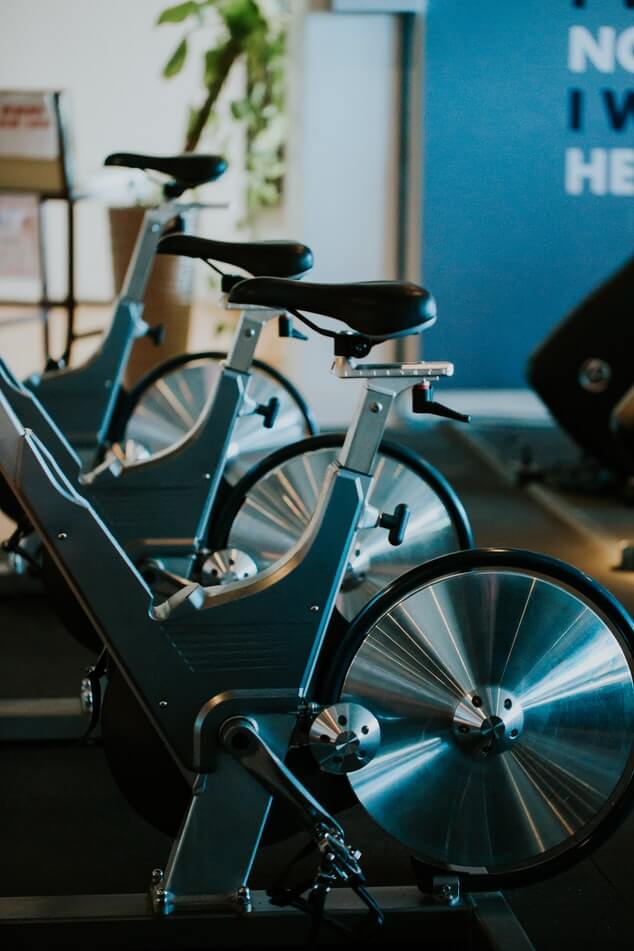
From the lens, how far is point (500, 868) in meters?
1.80

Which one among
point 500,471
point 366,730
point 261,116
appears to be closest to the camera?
point 366,730

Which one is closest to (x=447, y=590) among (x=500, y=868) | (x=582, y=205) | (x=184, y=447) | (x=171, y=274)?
(x=500, y=868)

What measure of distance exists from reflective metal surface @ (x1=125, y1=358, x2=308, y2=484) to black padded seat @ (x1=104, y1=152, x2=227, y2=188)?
1.44 feet

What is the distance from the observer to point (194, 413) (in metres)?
3.26

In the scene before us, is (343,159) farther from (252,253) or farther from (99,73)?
(252,253)

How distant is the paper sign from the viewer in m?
4.73

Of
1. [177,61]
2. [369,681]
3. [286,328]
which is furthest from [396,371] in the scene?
[177,61]

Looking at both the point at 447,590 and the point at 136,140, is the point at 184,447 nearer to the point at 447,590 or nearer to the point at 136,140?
the point at 447,590

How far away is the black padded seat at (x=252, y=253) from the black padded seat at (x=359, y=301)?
0.55 m

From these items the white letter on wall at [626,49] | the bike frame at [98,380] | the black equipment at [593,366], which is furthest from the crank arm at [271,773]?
the white letter on wall at [626,49]

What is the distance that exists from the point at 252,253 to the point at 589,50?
3857 millimetres

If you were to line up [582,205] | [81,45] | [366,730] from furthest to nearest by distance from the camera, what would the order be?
[81,45] < [582,205] < [366,730]

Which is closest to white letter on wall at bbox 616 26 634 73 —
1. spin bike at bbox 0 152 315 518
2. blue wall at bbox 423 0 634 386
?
blue wall at bbox 423 0 634 386

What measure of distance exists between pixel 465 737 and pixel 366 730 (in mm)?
131
